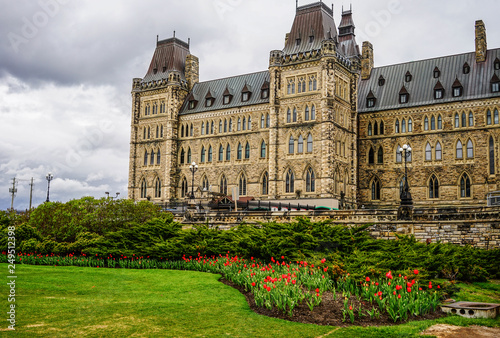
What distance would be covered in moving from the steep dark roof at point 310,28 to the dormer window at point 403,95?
8709mm

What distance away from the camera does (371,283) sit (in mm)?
12836

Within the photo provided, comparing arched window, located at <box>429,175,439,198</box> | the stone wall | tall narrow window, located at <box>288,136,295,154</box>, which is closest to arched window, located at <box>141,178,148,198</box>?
tall narrow window, located at <box>288,136,295,154</box>

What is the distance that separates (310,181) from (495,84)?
1903 cm

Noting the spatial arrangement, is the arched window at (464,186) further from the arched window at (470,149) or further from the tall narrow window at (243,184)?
the tall narrow window at (243,184)

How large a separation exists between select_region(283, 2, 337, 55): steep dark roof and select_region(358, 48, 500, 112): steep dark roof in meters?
8.23

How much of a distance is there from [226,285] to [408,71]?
4445 cm

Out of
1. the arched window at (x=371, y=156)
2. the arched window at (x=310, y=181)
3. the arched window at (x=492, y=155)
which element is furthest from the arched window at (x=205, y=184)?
the arched window at (x=492, y=155)

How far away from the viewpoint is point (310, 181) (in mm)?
47219

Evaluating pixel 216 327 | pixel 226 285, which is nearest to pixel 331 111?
pixel 226 285

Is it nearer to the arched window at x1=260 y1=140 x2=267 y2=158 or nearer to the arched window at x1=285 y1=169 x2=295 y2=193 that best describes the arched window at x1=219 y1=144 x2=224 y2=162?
the arched window at x1=260 y1=140 x2=267 y2=158

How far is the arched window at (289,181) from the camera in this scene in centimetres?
4819

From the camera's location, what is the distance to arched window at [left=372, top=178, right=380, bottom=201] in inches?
2041

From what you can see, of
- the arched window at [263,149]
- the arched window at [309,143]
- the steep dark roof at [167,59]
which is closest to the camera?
the arched window at [309,143]

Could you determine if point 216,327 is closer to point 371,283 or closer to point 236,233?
point 371,283
